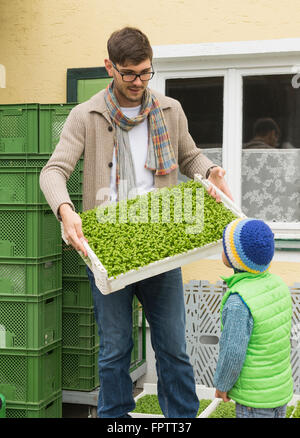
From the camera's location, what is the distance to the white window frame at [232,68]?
198 inches

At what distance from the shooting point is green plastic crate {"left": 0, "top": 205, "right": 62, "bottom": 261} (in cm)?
383

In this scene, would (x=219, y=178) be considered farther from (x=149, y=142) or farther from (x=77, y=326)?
(x=77, y=326)

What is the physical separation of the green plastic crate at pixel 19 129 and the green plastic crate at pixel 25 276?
0.90 meters

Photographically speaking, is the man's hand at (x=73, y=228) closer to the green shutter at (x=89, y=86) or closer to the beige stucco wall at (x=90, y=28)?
the green shutter at (x=89, y=86)

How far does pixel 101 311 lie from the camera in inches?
128

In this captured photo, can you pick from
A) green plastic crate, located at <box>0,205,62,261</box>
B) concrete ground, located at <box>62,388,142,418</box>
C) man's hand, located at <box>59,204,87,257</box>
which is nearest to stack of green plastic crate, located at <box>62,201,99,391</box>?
concrete ground, located at <box>62,388,142,418</box>

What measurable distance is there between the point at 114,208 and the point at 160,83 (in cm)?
240

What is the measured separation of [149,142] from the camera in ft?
10.9

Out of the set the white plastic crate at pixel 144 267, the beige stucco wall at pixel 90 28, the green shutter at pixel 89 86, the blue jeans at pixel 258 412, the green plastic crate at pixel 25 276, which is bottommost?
the blue jeans at pixel 258 412

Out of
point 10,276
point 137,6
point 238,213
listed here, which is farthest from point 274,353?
point 137,6

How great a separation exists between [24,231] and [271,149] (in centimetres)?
228

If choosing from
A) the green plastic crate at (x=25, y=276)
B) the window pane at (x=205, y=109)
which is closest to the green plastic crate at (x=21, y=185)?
the green plastic crate at (x=25, y=276)
